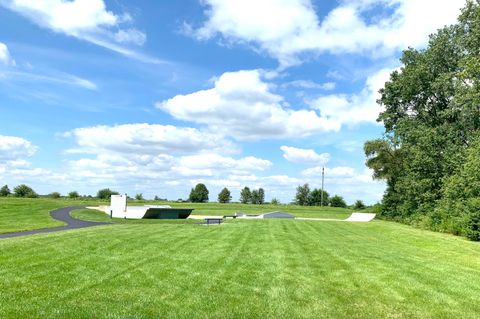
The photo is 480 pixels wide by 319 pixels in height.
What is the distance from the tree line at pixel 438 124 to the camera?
32.2 metres

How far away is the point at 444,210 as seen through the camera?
35.4 m

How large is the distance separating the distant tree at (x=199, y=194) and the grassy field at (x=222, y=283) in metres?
101

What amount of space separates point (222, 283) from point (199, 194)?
108 meters

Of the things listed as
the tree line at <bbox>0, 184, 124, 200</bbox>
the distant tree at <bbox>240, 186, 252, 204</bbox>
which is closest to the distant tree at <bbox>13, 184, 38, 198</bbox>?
the tree line at <bbox>0, 184, 124, 200</bbox>

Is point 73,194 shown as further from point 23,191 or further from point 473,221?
point 473,221

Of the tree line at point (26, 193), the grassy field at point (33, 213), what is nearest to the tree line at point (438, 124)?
the grassy field at point (33, 213)

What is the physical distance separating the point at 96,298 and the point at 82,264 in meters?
3.54

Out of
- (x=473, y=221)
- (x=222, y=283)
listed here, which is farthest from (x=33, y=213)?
(x=222, y=283)

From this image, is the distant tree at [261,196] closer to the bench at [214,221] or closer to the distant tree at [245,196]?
the distant tree at [245,196]

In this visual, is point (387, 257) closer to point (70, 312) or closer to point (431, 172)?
point (70, 312)

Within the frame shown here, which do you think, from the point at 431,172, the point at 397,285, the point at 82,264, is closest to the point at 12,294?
the point at 82,264

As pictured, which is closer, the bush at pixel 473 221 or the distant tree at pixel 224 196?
the bush at pixel 473 221

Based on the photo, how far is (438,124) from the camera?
1700 inches

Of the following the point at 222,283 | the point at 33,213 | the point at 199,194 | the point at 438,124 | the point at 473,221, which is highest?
the point at 438,124
